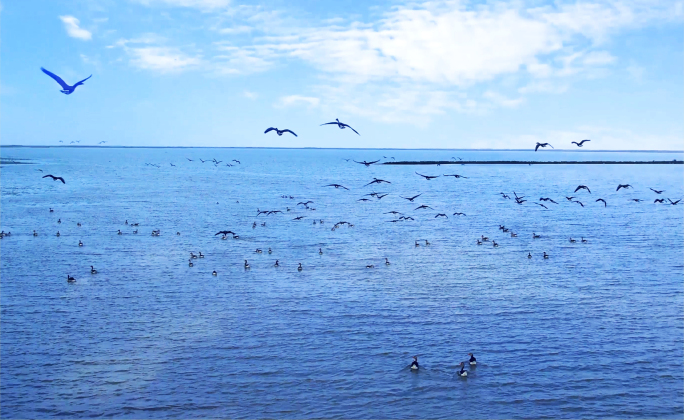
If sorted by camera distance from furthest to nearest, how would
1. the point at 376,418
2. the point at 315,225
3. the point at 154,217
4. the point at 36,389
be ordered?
the point at 154,217, the point at 315,225, the point at 36,389, the point at 376,418

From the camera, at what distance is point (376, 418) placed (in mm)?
22188

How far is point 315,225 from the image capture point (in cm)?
6544

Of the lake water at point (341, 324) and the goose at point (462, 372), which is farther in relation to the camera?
the goose at point (462, 372)

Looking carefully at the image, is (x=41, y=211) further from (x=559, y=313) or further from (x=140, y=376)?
(x=559, y=313)

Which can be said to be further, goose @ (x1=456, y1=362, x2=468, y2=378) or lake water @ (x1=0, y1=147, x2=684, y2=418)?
goose @ (x1=456, y1=362, x2=468, y2=378)

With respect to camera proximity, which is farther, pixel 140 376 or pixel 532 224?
pixel 532 224

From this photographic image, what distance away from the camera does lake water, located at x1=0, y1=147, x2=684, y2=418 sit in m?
23.5

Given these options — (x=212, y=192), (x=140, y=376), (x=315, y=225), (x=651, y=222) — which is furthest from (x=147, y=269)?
(x=212, y=192)

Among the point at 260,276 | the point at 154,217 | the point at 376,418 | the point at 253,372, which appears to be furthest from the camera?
the point at 154,217

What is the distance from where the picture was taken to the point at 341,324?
102 feet

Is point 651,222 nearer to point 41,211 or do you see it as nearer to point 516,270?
point 516,270

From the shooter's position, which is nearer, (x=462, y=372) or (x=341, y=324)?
(x=462, y=372)

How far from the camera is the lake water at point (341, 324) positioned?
23.5m

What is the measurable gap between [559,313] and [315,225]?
3570 cm
